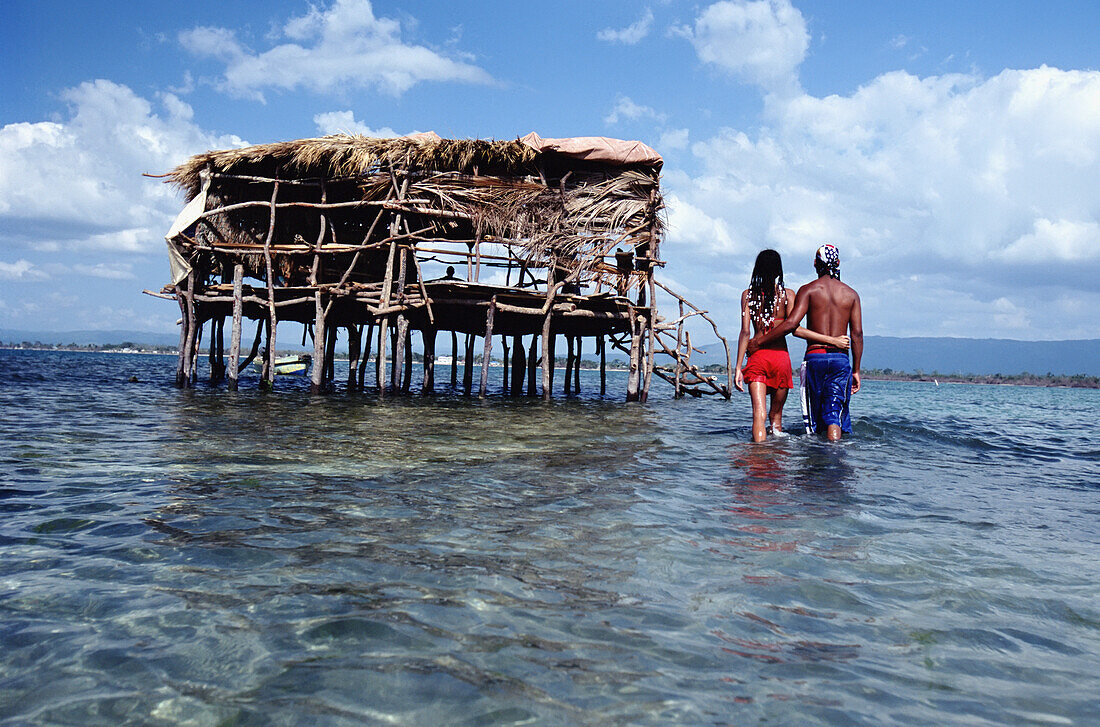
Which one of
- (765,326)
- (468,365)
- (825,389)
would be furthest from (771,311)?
(468,365)

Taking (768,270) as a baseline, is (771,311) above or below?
below

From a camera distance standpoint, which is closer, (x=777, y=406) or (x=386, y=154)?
(x=777, y=406)

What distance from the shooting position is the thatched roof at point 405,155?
1534 cm

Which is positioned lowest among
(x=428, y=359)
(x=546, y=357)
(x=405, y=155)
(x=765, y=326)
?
(x=428, y=359)

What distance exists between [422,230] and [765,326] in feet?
29.7

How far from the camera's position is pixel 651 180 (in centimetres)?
1602

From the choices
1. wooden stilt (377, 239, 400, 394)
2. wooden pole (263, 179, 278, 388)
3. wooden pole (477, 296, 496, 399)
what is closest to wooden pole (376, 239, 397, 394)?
wooden stilt (377, 239, 400, 394)

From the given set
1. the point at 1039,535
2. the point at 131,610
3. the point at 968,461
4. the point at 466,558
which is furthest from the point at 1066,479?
the point at 131,610

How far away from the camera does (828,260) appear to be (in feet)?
23.6

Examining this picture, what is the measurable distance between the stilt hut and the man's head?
751 centimetres

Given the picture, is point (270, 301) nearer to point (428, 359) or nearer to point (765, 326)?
point (428, 359)

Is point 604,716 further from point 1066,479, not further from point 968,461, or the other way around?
point 968,461

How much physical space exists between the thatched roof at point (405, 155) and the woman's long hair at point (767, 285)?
8904 millimetres

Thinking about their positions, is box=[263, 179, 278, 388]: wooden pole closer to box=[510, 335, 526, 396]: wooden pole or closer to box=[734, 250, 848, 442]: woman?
box=[510, 335, 526, 396]: wooden pole
